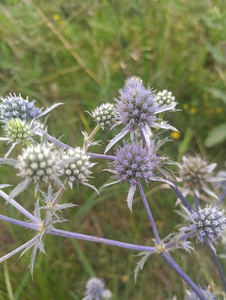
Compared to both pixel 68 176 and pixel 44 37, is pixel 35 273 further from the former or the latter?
pixel 44 37

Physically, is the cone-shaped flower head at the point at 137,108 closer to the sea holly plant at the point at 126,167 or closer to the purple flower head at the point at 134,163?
the sea holly plant at the point at 126,167

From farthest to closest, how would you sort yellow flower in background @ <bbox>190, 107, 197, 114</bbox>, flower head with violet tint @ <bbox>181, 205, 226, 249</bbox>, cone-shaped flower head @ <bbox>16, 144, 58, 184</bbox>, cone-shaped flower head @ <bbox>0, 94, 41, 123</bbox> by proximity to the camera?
yellow flower in background @ <bbox>190, 107, 197, 114</bbox> → cone-shaped flower head @ <bbox>0, 94, 41, 123</bbox> → flower head with violet tint @ <bbox>181, 205, 226, 249</bbox> → cone-shaped flower head @ <bbox>16, 144, 58, 184</bbox>

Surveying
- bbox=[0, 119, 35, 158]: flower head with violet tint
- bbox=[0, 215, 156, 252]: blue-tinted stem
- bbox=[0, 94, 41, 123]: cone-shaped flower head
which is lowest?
bbox=[0, 215, 156, 252]: blue-tinted stem

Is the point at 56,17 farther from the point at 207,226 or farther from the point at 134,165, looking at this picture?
the point at 207,226

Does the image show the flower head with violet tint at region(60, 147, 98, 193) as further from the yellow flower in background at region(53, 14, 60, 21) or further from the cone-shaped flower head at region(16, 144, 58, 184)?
the yellow flower in background at region(53, 14, 60, 21)

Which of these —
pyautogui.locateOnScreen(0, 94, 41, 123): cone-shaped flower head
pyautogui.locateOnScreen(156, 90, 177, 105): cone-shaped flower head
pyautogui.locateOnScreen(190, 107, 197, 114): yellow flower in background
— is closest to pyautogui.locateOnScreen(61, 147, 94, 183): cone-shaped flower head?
pyautogui.locateOnScreen(0, 94, 41, 123): cone-shaped flower head

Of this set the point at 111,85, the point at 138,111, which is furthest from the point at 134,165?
the point at 111,85

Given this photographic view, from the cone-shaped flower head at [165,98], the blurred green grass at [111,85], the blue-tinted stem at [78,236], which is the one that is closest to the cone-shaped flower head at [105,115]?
the cone-shaped flower head at [165,98]
